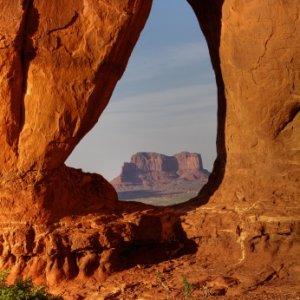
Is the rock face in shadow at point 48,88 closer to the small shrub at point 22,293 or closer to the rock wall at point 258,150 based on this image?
the rock wall at point 258,150

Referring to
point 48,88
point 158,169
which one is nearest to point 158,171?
point 158,169

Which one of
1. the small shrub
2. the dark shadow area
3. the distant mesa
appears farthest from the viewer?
the distant mesa

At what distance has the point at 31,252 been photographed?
852 cm

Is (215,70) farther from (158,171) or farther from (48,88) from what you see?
(158,171)

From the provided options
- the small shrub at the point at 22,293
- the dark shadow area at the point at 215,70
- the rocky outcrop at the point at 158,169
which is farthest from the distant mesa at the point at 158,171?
the small shrub at the point at 22,293

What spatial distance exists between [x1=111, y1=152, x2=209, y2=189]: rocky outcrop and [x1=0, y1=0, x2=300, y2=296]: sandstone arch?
66003mm

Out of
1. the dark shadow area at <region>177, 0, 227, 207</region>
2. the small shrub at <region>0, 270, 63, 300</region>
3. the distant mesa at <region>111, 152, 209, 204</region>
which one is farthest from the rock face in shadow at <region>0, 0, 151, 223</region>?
the distant mesa at <region>111, 152, 209, 204</region>

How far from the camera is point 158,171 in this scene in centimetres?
8156

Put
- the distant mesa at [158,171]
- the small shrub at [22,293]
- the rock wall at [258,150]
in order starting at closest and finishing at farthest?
the small shrub at [22,293]
the rock wall at [258,150]
the distant mesa at [158,171]

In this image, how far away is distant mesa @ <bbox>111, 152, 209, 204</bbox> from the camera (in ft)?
249

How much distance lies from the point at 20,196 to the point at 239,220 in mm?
3480

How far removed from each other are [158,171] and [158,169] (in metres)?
0.37

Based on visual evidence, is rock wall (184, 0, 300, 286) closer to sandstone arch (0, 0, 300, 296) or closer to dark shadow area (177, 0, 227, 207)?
sandstone arch (0, 0, 300, 296)

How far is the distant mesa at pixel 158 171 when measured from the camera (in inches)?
2987
